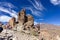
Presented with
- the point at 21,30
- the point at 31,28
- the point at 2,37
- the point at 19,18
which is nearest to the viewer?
the point at 2,37

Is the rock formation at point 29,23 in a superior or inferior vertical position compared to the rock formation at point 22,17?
inferior

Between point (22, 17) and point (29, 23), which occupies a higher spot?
point (22, 17)

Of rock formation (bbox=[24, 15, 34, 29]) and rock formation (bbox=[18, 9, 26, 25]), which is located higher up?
rock formation (bbox=[18, 9, 26, 25])

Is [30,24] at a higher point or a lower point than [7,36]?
higher

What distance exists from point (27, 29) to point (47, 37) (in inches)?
307

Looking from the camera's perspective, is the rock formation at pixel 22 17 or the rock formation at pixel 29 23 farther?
the rock formation at pixel 22 17

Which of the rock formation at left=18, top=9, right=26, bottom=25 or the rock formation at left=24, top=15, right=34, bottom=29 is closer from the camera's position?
the rock formation at left=24, top=15, right=34, bottom=29

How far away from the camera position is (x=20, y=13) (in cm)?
5366

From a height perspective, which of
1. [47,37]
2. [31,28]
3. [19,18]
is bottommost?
[47,37]

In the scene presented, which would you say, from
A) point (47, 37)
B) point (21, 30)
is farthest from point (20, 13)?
point (47, 37)

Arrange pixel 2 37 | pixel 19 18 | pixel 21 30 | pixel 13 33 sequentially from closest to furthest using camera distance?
1. pixel 2 37
2. pixel 13 33
3. pixel 21 30
4. pixel 19 18

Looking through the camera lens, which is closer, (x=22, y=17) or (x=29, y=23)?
(x=29, y=23)

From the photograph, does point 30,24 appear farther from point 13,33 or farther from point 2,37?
point 2,37

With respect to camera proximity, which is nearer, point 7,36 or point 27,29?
point 7,36
